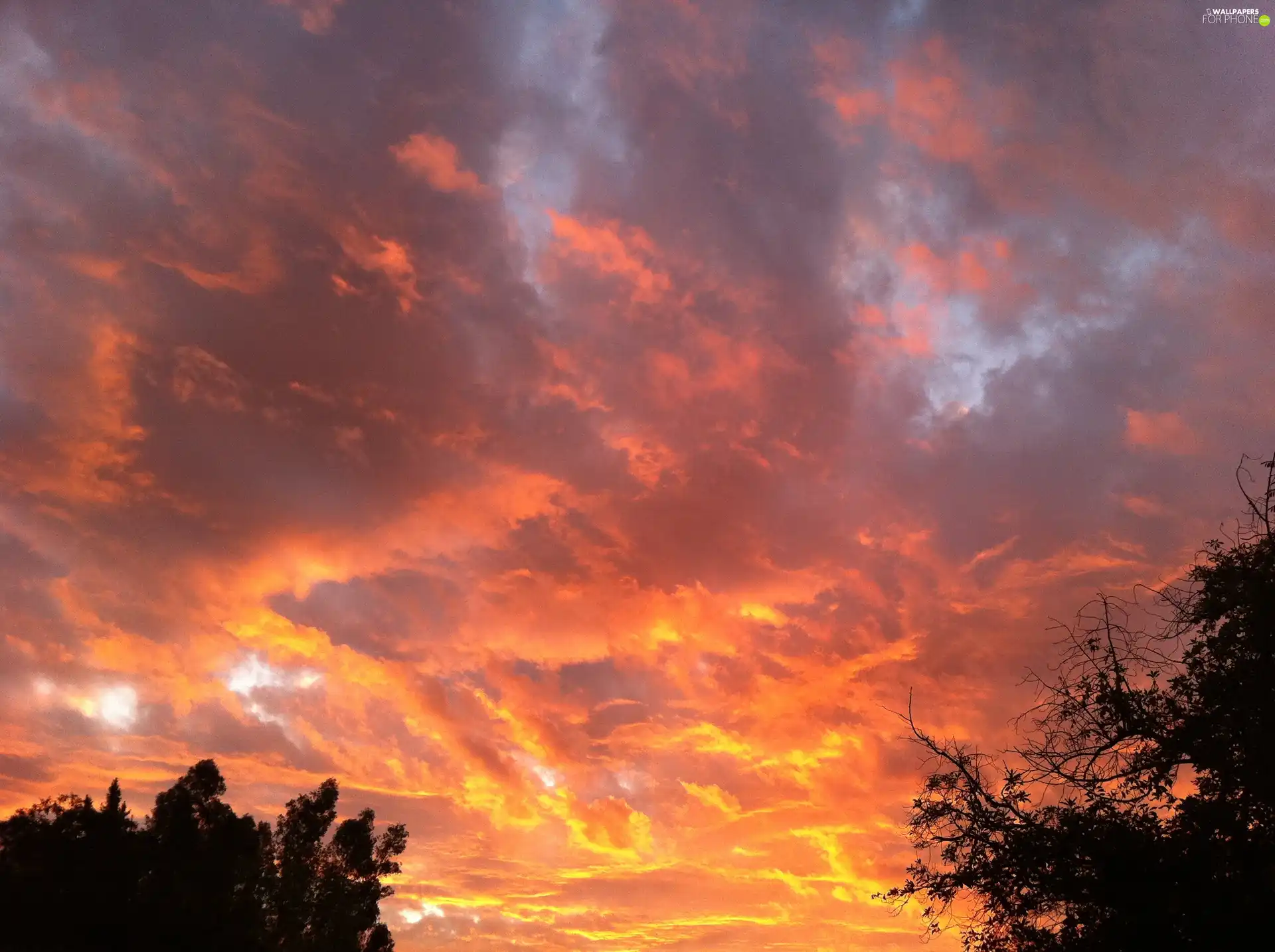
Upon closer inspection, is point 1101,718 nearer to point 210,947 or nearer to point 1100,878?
point 1100,878

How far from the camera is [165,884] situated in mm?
48344

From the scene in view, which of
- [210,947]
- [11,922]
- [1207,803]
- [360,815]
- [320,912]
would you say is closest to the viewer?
[1207,803]

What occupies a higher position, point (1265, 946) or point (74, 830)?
point (74, 830)

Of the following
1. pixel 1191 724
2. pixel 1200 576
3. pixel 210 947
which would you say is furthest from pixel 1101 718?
pixel 210 947

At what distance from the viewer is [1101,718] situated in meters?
15.5

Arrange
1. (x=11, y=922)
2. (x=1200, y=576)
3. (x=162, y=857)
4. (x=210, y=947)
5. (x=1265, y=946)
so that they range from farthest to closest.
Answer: (x=162, y=857), (x=210, y=947), (x=11, y=922), (x=1200, y=576), (x=1265, y=946)

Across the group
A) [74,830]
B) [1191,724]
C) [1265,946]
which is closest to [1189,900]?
[1265,946]

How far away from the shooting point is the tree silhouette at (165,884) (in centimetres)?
4359

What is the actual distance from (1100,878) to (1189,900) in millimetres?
1355

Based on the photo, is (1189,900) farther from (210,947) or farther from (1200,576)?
(210,947)

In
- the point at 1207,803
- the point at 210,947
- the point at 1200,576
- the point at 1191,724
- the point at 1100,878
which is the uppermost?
the point at 1200,576

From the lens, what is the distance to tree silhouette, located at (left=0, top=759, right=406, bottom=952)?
4359cm

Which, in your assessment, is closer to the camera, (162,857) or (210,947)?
(210,947)

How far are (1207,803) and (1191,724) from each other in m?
1.30
